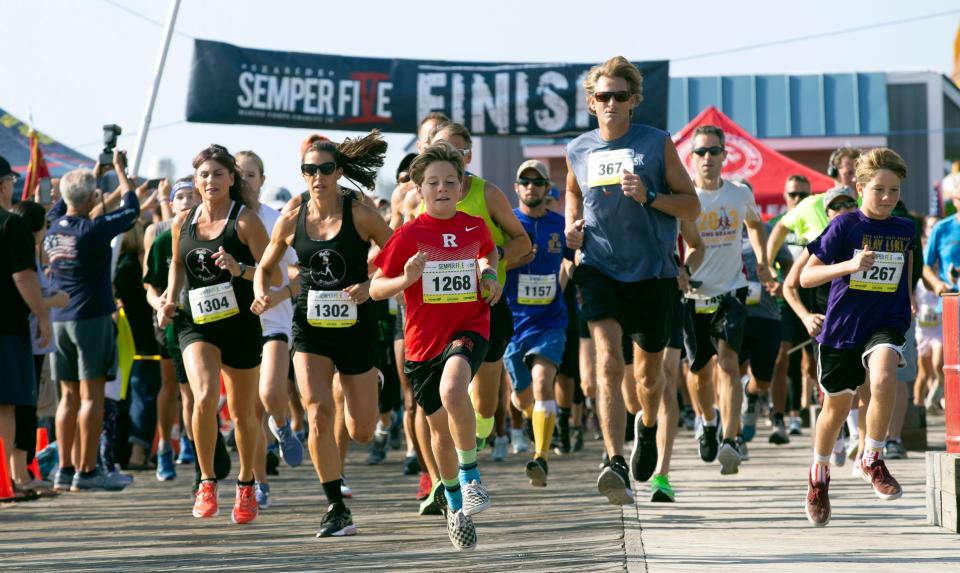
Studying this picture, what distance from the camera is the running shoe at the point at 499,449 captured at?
12.5 m

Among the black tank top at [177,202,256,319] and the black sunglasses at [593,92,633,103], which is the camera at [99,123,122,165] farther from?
the black sunglasses at [593,92,633,103]

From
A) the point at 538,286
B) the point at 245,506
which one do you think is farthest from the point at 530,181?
the point at 245,506

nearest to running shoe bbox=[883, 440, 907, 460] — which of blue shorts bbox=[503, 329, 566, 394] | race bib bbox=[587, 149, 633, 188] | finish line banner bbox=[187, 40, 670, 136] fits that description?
blue shorts bbox=[503, 329, 566, 394]

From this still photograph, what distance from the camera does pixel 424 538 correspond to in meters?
7.27

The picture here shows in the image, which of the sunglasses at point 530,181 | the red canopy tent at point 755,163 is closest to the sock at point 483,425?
the sunglasses at point 530,181

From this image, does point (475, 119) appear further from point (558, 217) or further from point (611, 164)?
point (611, 164)

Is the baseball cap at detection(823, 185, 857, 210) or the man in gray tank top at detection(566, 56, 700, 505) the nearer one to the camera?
the man in gray tank top at detection(566, 56, 700, 505)

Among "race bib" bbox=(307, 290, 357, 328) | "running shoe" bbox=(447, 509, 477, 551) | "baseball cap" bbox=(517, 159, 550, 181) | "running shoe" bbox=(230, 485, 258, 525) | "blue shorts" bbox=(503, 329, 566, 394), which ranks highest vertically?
"baseball cap" bbox=(517, 159, 550, 181)

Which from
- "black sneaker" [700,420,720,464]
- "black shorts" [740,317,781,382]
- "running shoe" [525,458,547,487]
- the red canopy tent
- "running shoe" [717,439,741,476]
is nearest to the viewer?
"running shoe" [525,458,547,487]

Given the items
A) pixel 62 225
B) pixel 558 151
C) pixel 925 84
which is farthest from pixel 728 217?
pixel 925 84

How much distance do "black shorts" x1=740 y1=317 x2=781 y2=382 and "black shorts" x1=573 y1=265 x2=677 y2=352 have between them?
4.61 m

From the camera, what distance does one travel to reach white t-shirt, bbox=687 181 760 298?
10.2 meters

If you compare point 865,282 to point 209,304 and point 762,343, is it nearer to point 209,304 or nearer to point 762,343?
point 209,304

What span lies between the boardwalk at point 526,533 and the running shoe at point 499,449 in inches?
72.8
